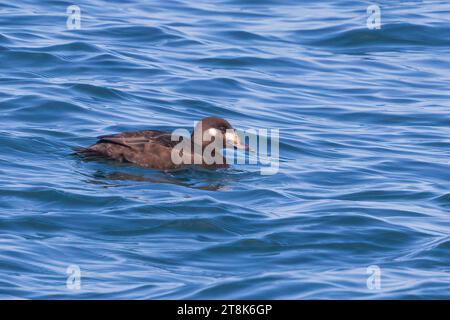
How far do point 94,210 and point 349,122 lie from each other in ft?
17.6

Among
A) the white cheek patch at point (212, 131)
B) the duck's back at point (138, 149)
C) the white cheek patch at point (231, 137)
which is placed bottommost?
the duck's back at point (138, 149)

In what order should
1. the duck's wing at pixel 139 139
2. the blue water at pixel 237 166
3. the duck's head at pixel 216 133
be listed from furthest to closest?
the duck's head at pixel 216 133
the duck's wing at pixel 139 139
the blue water at pixel 237 166

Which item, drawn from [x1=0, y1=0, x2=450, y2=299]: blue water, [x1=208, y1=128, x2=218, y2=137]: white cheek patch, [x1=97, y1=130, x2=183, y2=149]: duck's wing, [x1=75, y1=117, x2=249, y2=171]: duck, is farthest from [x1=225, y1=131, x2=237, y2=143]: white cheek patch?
[x1=97, y1=130, x2=183, y2=149]: duck's wing

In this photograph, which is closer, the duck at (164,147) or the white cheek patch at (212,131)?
the duck at (164,147)

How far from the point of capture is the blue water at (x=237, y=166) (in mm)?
9258

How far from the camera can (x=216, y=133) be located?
43.0ft

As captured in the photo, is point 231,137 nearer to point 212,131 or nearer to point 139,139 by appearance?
point 212,131

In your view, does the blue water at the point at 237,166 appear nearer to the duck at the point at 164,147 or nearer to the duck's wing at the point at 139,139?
the duck at the point at 164,147

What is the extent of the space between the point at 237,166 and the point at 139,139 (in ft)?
4.70

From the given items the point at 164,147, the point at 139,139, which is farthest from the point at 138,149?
the point at 164,147

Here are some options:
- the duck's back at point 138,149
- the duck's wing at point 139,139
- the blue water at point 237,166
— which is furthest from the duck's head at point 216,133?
the duck's back at point 138,149

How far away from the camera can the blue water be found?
9.26 meters

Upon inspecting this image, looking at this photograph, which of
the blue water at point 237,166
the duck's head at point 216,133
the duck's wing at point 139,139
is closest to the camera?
the blue water at point 237,166
